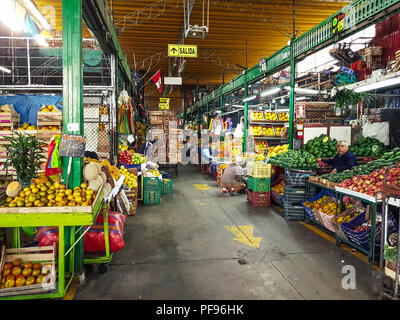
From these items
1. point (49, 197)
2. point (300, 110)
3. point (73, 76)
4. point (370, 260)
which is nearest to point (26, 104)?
point (73, 76)

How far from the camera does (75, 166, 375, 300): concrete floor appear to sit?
136 inches

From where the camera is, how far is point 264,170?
748 cm

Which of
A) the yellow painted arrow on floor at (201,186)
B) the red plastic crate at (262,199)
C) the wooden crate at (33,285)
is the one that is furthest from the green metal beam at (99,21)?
the yellow painted arrow on floor at (201,186)

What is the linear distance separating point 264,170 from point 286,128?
1983 millimetres

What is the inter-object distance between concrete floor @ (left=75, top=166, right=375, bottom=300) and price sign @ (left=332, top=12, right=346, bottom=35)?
13.4ft

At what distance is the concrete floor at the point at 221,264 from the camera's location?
3457 mm

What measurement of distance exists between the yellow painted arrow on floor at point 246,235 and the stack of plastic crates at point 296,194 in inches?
42.4

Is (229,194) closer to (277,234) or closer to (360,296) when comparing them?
(277,234)

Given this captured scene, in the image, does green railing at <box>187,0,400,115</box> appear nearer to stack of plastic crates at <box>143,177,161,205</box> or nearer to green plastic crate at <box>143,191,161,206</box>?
stack of plastic crates at <box>143,177,161,205</box>

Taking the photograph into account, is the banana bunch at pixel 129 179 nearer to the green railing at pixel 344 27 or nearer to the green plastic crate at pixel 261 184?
the green plastic crate at pixel 261 184

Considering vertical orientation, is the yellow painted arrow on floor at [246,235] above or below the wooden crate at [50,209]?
below

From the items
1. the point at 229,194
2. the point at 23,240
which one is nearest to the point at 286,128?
the point at 229,194

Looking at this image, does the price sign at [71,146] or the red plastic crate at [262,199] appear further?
the red plastic crate at [262,199]
